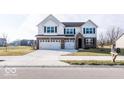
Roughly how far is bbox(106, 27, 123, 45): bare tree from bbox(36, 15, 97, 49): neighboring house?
20.9 ft

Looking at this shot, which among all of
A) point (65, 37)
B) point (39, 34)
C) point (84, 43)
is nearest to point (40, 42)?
point (39, 34)

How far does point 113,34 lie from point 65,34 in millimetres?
10044

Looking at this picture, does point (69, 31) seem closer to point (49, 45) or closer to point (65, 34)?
point (65, 34)

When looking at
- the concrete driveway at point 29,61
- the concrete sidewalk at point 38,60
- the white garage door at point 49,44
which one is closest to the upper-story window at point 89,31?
the white garage door at point 49,44

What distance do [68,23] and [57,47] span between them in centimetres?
576

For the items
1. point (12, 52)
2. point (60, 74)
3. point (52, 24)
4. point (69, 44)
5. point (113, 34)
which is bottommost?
point (60, 74)

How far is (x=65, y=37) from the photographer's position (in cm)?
4719

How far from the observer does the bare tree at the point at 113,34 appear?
38281mm

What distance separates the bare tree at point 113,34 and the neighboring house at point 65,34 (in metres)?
6.37

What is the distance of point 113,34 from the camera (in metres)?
40.9

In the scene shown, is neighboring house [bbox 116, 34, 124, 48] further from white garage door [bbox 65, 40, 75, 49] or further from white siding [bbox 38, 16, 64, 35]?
white siding [bbox 38, 16, 64, 35]

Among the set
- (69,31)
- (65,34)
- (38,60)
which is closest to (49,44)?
(65,34)

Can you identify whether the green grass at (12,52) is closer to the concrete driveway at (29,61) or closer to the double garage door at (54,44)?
the concrete driveway at (29,61)

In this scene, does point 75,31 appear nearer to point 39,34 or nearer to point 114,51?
point 39,34
